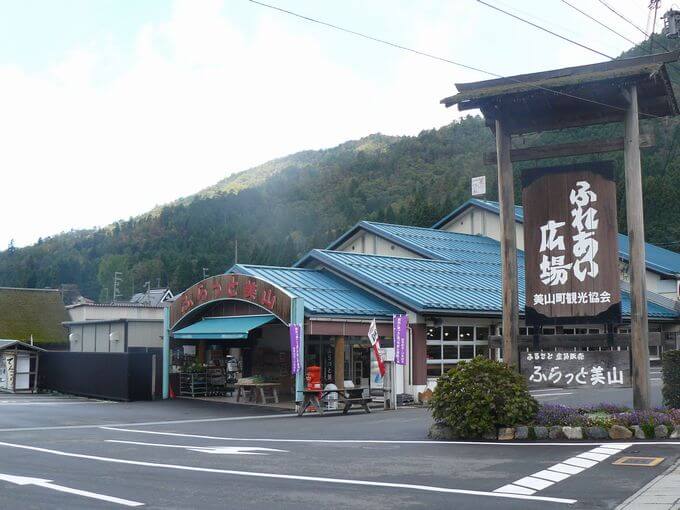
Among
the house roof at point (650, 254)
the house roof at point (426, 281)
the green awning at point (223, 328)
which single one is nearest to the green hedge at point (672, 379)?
the house roof at point (426, 281)

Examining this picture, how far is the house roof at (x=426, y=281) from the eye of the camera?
2631 cm

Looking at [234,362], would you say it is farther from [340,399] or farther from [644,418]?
[644,418]

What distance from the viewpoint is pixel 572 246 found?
14.5 meters

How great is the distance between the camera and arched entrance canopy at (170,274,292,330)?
24359 millimetres

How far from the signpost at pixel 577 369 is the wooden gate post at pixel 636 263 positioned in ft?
0.77

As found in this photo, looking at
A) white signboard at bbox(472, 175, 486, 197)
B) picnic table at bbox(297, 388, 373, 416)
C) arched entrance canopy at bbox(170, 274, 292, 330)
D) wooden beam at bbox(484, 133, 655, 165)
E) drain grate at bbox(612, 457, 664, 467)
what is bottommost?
drain grate at bbox(612, 457, 664, 467)

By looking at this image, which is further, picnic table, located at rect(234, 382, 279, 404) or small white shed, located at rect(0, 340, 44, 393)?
small white shed, located at rect(0, 340, 44, 393)

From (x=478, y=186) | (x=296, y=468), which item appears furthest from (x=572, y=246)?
(x=478, y=186)

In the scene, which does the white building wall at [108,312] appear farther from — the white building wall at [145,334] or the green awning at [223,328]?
the green awning at [223,328]

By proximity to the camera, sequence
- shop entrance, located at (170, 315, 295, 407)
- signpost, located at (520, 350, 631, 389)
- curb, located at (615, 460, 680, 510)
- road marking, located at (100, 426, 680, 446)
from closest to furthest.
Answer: curb, located at (615, 460, 680, 510) < road marking, located at (100, 426, 680, 446) < signpost, located at (520, 350, 631, 389) < shop entrance, located at (170, 315, 295, 407)

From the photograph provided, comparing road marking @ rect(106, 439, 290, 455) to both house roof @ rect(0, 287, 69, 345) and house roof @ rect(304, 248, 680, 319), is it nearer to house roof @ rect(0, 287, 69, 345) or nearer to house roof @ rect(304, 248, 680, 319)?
house roof @ rect(304, 248, 680, 319)

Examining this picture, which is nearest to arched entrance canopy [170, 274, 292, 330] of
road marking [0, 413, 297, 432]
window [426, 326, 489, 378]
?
road marking [0, 413, 297, 432]

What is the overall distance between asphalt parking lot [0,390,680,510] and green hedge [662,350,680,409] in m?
2.51

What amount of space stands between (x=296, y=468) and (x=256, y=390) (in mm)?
15987
